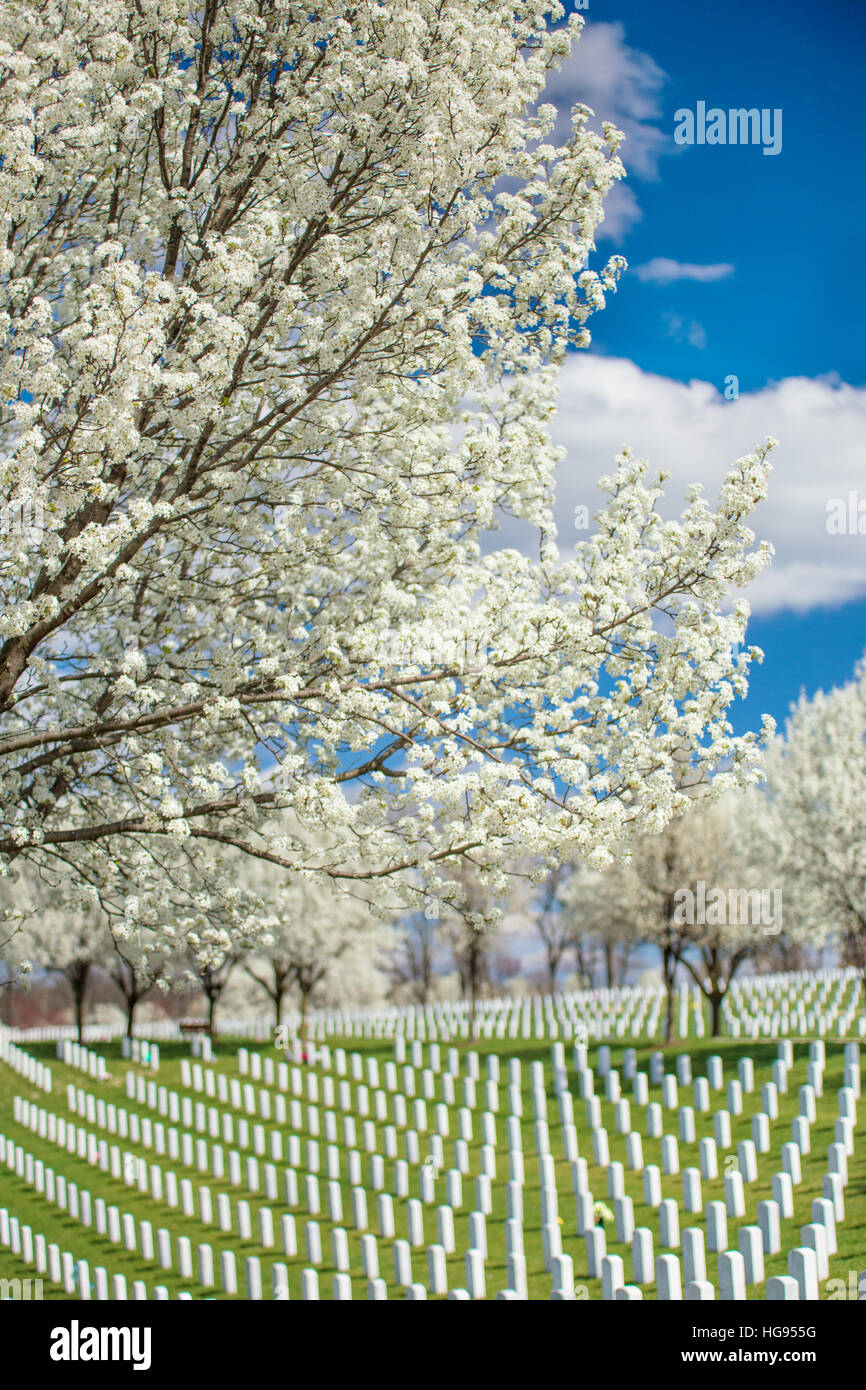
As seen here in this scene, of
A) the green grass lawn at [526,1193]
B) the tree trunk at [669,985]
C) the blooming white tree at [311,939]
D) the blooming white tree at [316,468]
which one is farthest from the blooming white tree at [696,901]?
the blooming white tree at [316,468]

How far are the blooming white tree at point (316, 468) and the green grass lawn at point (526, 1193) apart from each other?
7080mm

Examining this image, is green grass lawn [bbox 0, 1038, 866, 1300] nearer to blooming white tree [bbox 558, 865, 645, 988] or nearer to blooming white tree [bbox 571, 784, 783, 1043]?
blooming white tree [bbox 571, 784, 783, 1043]

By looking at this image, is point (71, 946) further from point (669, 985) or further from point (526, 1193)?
point (526, 1193)

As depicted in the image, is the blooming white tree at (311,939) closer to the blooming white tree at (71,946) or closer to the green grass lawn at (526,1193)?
the blooming white tree at (71,946)

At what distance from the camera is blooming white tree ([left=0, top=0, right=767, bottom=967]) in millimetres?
6562

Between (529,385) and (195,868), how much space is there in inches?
174

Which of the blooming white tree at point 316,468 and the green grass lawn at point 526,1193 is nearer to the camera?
the blooming white tree at point 316,468

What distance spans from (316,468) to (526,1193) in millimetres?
14077

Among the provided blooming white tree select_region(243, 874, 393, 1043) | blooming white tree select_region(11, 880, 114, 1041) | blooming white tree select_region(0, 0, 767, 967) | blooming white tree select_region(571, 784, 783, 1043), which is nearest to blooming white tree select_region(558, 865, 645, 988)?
blooming white tree select_region(571, 784, 783, 1043)

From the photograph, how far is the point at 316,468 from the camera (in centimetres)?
837

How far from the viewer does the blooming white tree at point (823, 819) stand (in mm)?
29984

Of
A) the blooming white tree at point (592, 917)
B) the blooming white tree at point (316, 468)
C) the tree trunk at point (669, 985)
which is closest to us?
the blooming white tree at point (316, 468)

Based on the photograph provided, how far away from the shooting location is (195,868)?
838 centimetres
